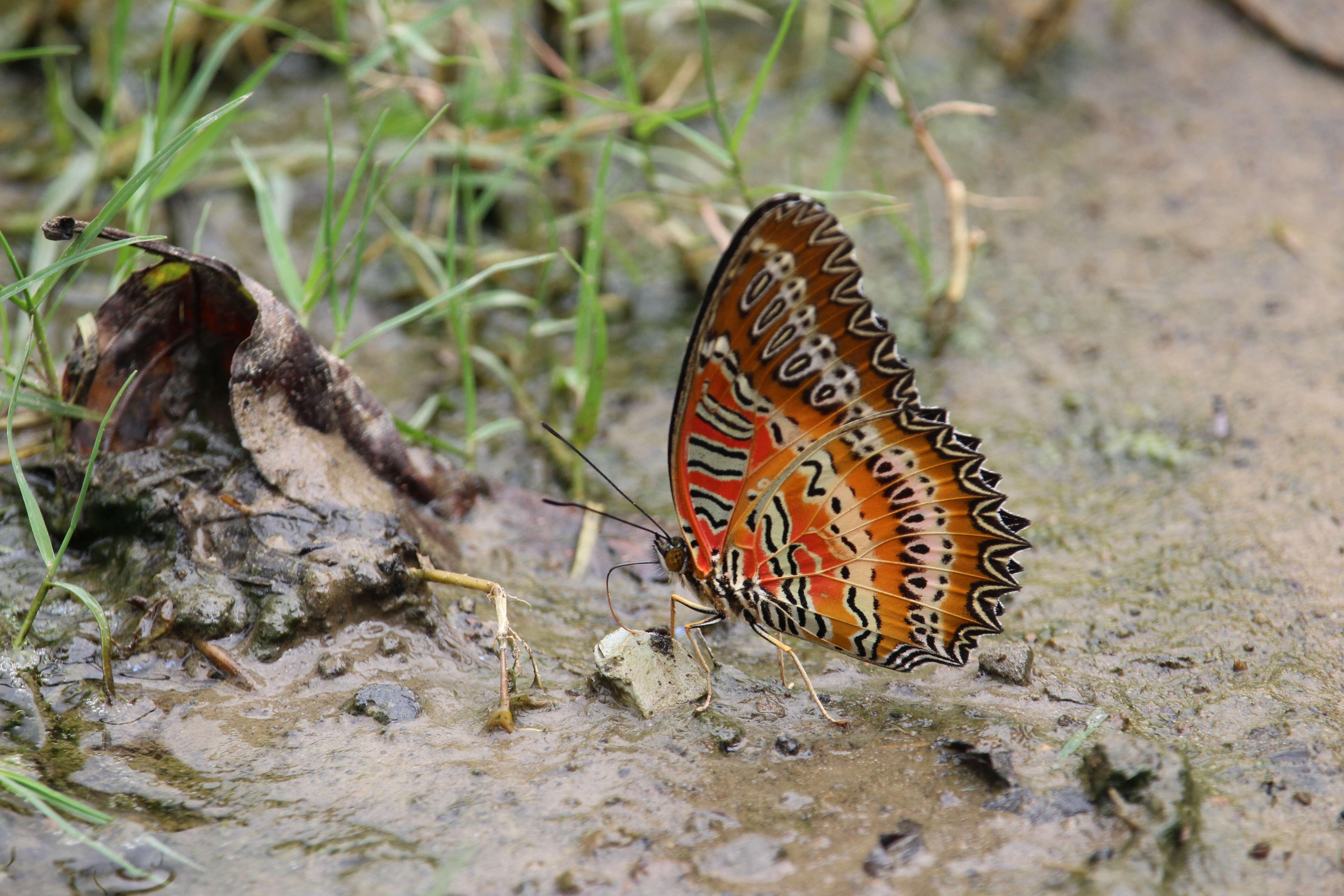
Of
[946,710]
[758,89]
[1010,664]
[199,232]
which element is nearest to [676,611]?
[946,710]

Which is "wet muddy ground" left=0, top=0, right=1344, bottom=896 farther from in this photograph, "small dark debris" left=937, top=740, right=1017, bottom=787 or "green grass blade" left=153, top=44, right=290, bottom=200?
"green grass blade" left=153, top=44, right=290, bottom=200

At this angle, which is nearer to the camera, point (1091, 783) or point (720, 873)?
point (720, 873)

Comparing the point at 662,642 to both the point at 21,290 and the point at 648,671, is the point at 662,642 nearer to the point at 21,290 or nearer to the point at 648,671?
the point at 648,671

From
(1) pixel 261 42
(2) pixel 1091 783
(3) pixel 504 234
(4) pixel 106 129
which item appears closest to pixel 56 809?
(2) pixel 1091 783

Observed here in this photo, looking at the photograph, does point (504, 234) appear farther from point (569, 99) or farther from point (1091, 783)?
point (1091, 783)

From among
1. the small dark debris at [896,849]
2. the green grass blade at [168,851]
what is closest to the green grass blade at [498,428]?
the green grass blade at [168,851]

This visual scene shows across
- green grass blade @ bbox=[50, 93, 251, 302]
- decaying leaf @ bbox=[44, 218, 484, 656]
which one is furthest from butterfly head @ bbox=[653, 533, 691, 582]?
green grass blade @ bbox=[50, 93, 251, 302]
